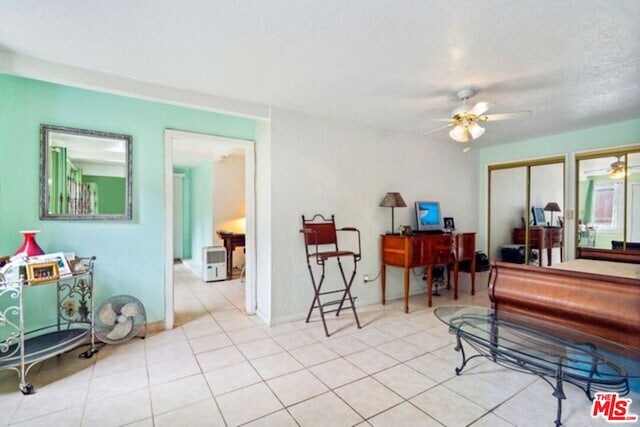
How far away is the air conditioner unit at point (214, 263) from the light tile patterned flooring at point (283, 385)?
7.16 feet

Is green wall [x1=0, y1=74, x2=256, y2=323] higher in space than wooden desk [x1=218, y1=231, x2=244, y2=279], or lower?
higher

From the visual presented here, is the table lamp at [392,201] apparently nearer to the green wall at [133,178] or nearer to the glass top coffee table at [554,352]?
the glass top coffee table at [554,352]

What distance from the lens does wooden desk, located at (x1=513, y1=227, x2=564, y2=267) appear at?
460 cm

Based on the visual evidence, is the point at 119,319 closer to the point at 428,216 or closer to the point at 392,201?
the point at 392,201

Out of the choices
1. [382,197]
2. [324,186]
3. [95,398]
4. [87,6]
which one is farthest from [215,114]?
[95,398]

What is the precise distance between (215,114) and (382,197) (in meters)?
2.33

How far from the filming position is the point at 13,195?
248cm

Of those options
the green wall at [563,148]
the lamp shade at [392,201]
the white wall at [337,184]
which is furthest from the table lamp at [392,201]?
the green wall at [563,148]

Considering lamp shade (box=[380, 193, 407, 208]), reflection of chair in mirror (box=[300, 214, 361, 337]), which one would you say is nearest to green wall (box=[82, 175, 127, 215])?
reflection of chair in mirror (box=[300, 214, 361, 337])

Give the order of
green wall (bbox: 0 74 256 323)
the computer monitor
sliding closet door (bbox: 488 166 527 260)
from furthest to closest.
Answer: sliding closet door (bbox: 488 166 527 260)
the computer monitor
green wall (bbox: 0 74 256 323)

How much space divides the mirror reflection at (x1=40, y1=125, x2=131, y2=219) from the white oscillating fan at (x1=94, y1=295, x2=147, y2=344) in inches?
31.6

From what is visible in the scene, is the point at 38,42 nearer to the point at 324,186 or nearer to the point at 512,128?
the point at 324,186

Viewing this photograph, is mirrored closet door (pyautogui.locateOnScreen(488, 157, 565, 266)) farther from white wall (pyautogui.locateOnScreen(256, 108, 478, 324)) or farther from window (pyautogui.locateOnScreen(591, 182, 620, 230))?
white wall (pyautogui.locateOnScreen(256, 108, 478, 324))

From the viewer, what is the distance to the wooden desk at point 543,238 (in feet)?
15.1
